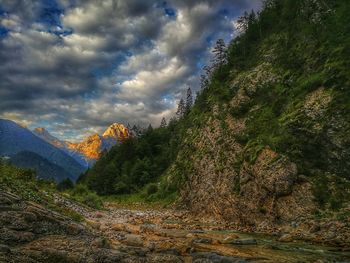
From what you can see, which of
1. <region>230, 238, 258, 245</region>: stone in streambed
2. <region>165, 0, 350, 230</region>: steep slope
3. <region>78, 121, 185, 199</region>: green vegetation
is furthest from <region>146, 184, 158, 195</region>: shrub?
<region>230, 238, 258, 245</region>: stone in streambed

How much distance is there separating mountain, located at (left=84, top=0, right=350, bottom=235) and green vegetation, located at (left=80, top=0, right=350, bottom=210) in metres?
0.14

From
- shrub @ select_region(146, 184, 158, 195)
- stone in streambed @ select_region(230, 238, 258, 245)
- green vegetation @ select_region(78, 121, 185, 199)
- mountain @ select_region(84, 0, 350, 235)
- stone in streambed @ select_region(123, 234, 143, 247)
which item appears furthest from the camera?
green vegetation @ select_region(78, 121, 185, 199)

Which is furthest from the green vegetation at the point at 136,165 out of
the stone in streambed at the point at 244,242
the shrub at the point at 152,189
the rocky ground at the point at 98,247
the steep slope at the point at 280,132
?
the rocky ground at the point at 98,247

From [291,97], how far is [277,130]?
8334 millimetres

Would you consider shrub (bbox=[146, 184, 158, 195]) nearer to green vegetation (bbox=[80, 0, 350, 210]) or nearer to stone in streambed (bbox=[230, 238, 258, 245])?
green vegetation (bbox=[80, 0, 350, 210])

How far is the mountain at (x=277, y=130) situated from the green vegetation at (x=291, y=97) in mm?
143

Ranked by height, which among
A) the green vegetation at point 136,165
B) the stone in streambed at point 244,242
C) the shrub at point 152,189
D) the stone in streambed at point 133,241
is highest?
the green vegetation at point 136,165

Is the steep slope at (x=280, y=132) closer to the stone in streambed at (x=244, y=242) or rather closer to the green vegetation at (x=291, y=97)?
the green vegetation at (x=291, y=97)

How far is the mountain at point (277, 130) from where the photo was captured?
36156mm

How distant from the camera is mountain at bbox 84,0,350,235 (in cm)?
3616

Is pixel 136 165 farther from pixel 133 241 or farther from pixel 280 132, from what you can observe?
pixel 133 241

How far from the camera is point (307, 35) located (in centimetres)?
6334

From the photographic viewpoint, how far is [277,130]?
44.8 metres

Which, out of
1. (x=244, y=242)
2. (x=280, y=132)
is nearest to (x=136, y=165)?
(x=280, y=132)
